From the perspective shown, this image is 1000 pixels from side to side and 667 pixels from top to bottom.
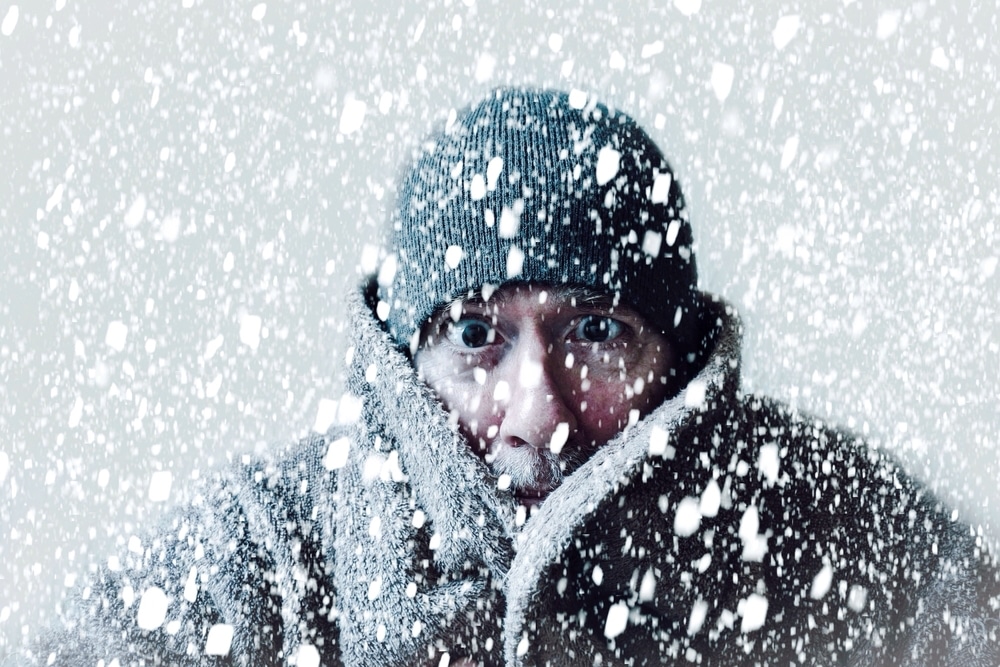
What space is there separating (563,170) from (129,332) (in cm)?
95

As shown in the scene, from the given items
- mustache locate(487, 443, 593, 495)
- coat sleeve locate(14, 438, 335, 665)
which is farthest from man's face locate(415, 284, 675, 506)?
coat sleeve locate(14, 438, 335, 665)

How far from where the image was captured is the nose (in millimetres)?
710

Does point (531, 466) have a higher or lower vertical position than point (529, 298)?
lower

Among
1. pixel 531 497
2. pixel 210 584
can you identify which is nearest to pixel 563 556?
pixel 531 497

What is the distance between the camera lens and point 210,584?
80cm

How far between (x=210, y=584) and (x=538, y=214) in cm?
47

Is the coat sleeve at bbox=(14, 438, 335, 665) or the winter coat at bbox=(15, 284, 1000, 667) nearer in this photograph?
the winter coat at bbox=(15, 284, 1000, 667)

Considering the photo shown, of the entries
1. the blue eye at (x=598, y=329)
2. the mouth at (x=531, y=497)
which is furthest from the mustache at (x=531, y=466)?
the blue eye at (x=598, y=329)

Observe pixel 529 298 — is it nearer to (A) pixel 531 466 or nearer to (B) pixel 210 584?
(A) pixel 531 466

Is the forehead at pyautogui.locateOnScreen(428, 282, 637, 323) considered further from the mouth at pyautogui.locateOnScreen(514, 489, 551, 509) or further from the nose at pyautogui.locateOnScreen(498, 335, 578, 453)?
the mouth at pyautogui.locateOnScreen(514, 489, 551, 509)

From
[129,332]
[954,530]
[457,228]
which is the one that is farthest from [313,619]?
[129,332]

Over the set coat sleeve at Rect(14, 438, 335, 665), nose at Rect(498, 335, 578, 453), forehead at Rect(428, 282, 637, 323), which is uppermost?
forehead at Rect(428, 282, 637, 323)

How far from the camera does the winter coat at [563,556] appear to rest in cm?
67

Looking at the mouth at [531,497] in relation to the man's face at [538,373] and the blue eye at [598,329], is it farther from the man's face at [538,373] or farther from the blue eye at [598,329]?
the blue eye at [598,329]
